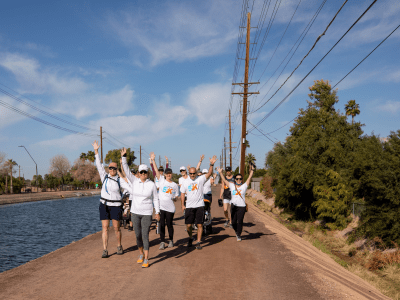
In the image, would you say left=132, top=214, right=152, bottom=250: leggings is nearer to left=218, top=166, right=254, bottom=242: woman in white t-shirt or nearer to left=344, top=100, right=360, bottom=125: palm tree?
left=218, top=166, right=254, bottom=242: woman in white t-shirt

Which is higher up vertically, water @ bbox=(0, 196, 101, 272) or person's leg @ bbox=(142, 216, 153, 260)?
person's leg @ bbox=(142, 216, 153, 260)

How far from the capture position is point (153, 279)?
20.6ft

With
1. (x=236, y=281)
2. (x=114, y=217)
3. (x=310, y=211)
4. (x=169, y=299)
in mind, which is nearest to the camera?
(x=169, y=299)

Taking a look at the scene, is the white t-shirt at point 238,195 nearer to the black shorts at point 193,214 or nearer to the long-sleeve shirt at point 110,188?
the black shorts at point 193,214

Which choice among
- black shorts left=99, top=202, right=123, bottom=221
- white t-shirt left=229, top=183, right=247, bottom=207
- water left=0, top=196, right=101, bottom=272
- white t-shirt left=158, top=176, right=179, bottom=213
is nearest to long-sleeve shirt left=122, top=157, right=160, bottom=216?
black shorts left=99, top=202, right=123, bottom=221

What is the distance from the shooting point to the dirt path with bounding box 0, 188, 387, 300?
219 inches

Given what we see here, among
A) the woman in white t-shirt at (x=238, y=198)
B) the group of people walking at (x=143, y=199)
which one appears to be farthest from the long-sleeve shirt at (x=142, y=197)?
the woman in white t-shirt at (x=238, y=198)

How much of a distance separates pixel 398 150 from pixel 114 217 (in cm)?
1375

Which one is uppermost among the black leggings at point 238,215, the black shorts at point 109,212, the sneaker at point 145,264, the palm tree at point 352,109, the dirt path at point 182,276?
the palm tree at point 352,109

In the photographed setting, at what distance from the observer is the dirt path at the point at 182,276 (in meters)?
5.55

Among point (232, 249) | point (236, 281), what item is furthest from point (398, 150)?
point (236, 281)

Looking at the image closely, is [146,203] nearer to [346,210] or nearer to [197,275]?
[197,275]

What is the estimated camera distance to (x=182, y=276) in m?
6.47

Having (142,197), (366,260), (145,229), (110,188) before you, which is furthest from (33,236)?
(366,260)
